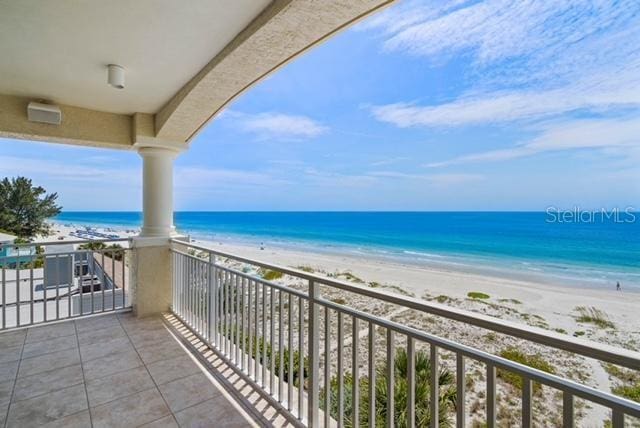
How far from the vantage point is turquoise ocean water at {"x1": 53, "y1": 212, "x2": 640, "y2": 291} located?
605 inches

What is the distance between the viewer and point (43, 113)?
3.03 m

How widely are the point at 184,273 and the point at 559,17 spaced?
50.5 ft

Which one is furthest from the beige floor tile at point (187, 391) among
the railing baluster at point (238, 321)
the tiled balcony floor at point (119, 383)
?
the railing baluster at point (238, 321)

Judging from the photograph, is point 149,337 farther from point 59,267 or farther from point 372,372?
point 372,372

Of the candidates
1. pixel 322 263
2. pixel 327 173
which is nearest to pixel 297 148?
pixel 327 173

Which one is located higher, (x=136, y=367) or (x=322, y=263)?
(x=136, y=367)

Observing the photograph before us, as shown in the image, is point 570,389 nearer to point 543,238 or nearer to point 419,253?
point 419,253

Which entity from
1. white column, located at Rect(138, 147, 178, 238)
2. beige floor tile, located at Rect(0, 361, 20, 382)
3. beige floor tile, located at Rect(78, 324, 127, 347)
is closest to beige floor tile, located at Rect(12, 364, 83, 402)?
beige floor tile, located at Rect(0, 361, 20, 382)

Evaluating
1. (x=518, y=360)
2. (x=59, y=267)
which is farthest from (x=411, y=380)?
(x=518, y=360)

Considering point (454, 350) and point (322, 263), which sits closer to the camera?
point (454, 350)

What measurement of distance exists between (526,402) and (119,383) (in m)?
2.58

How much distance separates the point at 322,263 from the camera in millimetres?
17750

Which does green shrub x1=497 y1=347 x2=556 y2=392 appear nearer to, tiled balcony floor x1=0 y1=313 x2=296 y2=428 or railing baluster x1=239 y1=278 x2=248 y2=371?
railing baluster x1=239 y1=278 x2=248 y2=371

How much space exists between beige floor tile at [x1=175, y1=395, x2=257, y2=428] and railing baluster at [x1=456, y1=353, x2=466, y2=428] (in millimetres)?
1299
